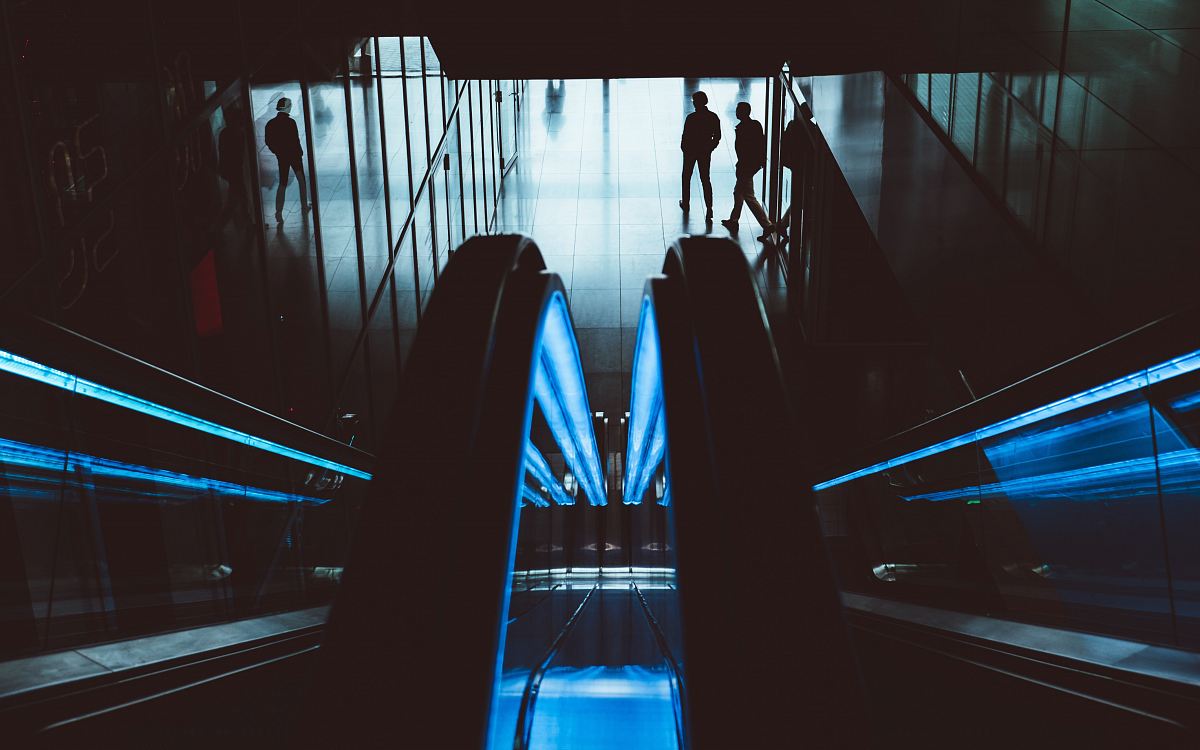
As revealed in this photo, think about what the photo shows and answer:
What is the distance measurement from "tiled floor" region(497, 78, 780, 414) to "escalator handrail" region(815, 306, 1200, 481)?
29.5ft

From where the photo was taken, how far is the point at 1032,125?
848 cm

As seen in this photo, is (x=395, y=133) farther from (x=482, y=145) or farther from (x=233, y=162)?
(x=482, y=145)

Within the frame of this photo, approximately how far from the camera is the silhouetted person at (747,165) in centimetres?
1584

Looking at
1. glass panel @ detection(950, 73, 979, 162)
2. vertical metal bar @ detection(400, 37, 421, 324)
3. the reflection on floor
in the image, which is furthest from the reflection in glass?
vertical metal bar @ detection(400, 37, 421, 324)

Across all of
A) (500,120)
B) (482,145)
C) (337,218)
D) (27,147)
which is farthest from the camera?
(500,120)

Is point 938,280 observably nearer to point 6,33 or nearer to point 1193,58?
point 1193,58

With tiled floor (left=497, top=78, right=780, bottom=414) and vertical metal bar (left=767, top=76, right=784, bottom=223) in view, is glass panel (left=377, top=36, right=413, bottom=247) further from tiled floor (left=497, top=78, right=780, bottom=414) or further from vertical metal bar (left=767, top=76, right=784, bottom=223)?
vertical metal bar (left=767, top=76, right=784, bottom=223)

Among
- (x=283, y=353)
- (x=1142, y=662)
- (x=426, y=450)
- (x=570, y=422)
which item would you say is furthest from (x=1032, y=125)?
(x=426, y=450)

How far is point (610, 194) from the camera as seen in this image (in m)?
Answer: 17.8

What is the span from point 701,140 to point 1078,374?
13.6m

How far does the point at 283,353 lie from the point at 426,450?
5464 millimetres

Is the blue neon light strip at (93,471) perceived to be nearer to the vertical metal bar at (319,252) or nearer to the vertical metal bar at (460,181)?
the vertical metal bar at (319,252)

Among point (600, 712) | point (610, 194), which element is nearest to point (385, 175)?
point (600, 712)

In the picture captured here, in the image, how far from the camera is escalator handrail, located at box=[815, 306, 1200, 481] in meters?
2.37
